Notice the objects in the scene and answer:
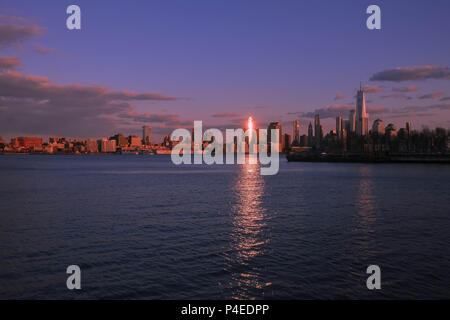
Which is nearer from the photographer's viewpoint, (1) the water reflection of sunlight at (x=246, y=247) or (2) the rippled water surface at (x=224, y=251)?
(2) the rippled water surface at (x=224, y=251)

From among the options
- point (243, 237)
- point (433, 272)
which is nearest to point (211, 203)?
point (243, 237)

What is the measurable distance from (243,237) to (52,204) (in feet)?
99.6

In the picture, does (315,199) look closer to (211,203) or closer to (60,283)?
(211,203)

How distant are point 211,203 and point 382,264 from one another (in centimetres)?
2913

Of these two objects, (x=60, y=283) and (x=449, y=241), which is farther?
(x=449, y=241)

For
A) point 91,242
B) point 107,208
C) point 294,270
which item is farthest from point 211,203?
point 294,270

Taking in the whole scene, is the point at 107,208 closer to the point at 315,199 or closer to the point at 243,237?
the point at 243,237

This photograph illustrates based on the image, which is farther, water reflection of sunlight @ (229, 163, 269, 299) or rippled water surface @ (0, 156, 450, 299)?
water reflection of sunlight @ (229, 163, 269, 299)

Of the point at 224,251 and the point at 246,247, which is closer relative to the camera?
the point at 224,251

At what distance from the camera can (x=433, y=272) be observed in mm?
19391
